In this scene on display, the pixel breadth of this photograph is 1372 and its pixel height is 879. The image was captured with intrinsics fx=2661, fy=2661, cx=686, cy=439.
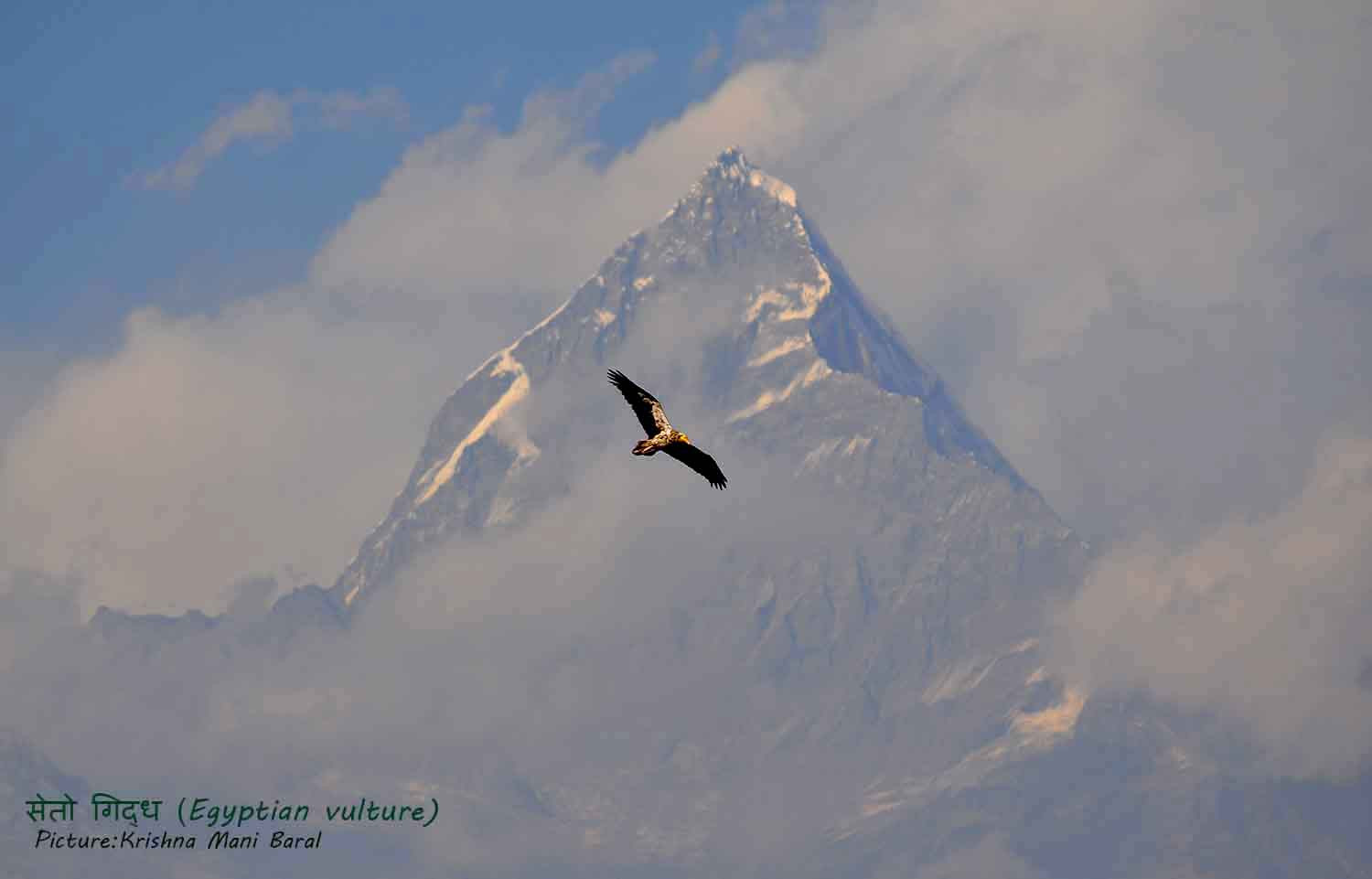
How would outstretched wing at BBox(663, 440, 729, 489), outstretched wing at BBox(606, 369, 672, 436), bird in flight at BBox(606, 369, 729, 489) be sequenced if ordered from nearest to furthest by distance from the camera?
bird in flight at BBox(606, 369, 729, 489)
outstretched wing at BBox(663, 440, 729, 489)
outstretched wing at BBox(606, 369, 672, 436)

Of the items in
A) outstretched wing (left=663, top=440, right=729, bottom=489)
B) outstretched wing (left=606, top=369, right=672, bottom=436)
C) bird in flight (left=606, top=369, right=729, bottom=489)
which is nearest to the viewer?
bird in flight (left=606, top=369, right=729, bottom=489)

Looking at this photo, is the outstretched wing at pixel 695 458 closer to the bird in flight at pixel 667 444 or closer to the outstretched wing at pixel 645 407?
the bird in flight at pixel 667 444

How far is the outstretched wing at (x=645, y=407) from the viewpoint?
9169 centimetres

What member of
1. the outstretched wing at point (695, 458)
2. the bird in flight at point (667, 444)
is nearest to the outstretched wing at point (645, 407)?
the bird in flight at point (667, 444)

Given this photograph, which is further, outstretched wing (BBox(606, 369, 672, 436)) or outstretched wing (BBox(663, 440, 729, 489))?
outstretched wing (BBox(606, 369, 672, 436))

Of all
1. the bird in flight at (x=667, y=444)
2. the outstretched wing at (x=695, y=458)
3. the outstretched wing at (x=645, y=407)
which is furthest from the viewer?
the outstretched wing at (x=645, y=407)

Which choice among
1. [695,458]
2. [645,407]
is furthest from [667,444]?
[645,407]

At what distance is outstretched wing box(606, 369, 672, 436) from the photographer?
3610 inches

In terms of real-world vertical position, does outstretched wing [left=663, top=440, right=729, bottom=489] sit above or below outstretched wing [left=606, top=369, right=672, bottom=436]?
below

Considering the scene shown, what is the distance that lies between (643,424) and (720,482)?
4857mm

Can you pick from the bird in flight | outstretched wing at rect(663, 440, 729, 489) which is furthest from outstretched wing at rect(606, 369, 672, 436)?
outstretched wing at rect(663, 440, 729, 489)

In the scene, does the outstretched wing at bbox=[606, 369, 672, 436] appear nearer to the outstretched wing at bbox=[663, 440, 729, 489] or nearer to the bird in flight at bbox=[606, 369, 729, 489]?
the bird in flight at bbox=[606, 369, 729, 489]

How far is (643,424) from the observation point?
92.8 metres

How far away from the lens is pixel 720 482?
8919cm
